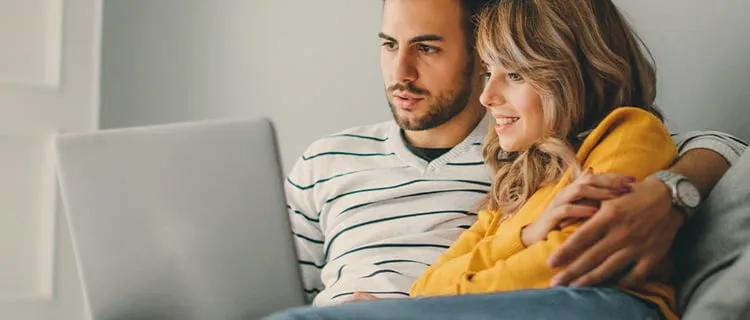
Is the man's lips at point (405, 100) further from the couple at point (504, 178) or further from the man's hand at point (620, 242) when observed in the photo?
the man's hand at point (620, 242)

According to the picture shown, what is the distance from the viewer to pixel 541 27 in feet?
4.60

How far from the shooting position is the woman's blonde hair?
137 centimetres

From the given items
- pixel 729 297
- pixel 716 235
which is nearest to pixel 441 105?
pixel 716 235

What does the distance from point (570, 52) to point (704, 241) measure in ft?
1.11

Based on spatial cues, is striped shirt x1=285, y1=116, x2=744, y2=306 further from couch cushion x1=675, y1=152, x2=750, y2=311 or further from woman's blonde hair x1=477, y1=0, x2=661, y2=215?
couch cushion x1=675, y1=152, x2=750, y2=311

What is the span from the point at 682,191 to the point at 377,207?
0.63m

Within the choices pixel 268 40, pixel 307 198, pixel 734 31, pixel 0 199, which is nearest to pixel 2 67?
pixel 0 199

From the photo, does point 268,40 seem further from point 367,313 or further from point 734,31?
point 367,313

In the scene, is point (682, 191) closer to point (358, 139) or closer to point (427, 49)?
point (427, 49)

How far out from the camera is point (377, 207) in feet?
5.55

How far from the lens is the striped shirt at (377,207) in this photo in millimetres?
1607

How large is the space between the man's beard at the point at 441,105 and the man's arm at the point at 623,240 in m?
0.56

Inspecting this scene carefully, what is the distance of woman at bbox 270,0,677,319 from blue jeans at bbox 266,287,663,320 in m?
0.03

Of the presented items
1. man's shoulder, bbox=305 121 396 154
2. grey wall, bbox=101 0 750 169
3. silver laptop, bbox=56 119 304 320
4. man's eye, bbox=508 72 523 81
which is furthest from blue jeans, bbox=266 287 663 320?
man's shoulder, bbox=305 121 396 154
